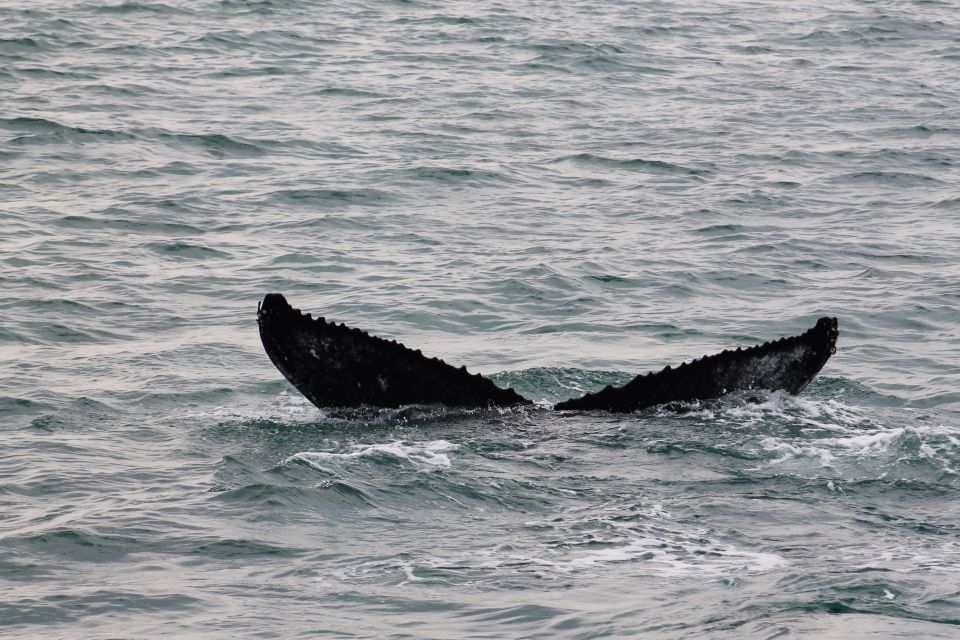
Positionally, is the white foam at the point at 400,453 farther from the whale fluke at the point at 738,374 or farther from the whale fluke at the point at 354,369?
the whale fluke at the point at 738,374

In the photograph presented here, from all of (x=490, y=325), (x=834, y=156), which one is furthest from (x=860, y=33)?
(x=490, y=325)

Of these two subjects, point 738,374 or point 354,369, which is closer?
point 354,369

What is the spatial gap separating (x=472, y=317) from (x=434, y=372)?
15.4 ft

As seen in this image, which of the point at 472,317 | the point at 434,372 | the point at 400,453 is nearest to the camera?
the point at 400,453

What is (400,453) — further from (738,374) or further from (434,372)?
(738,374)

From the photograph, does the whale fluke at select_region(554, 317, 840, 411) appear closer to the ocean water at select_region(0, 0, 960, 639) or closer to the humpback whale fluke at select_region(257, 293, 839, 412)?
the humpback whale fluke at select_region(257, 293, 839, 412)

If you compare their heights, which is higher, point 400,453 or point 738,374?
point 738,374

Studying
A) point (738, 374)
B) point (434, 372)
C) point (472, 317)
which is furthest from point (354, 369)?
point (472, 317)

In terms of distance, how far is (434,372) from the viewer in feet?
31.6

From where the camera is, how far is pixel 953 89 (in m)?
26.8

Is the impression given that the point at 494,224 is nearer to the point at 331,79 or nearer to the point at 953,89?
the point at 331,79

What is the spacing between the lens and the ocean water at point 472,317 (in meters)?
7.64

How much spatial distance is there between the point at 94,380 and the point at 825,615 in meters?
6.94

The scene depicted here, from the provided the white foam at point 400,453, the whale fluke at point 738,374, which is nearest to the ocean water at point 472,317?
the white foam at point 400,453
